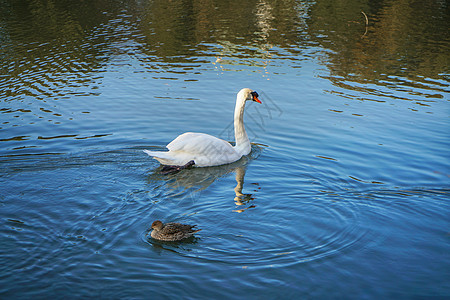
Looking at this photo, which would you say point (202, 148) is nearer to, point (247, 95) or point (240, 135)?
point (240, 135)

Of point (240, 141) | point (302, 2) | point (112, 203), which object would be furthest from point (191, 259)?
point (302, 2)

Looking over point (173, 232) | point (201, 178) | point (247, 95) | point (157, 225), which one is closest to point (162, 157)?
point (201, 178)

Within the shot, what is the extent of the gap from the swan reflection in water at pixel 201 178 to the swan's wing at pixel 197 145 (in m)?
0.40

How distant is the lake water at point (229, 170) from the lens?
7680mm

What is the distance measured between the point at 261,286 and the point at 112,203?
3583mm

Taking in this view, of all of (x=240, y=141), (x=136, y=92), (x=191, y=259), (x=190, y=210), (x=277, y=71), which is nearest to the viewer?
(x=191, y=259)

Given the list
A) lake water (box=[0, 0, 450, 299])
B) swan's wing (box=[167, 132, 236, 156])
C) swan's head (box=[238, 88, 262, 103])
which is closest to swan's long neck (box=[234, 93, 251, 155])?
swan's head (box=[238, 88, 262, 103])

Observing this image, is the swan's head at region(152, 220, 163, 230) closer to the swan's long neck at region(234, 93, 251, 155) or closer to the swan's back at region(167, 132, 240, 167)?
the swan's back at region(167, 132, 240, 167)

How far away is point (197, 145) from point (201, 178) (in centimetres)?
80

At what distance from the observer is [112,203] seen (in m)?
9.72

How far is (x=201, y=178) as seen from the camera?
452 inches

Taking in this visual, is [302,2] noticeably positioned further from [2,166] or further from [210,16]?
[2,166]

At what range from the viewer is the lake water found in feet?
25.2

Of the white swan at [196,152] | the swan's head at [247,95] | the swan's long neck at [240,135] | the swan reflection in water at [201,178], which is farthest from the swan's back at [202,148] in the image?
the swan's head at [247,95]
